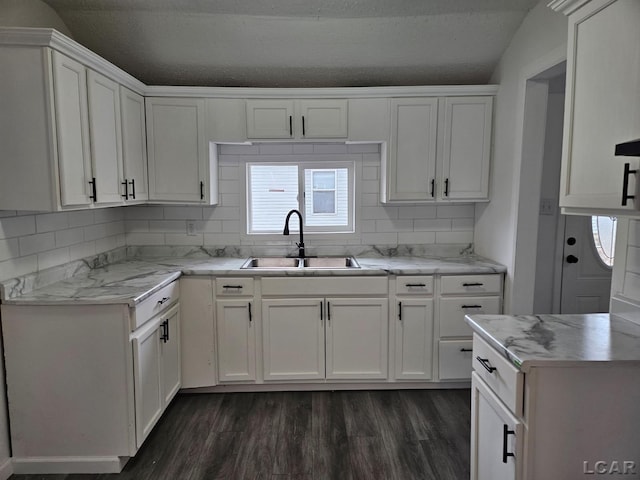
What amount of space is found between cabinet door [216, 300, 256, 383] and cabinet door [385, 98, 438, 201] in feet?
4.65

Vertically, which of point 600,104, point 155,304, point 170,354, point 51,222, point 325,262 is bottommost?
point 170,354

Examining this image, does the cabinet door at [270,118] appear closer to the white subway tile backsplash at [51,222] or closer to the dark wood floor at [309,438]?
the white subway tile backsplash at [51,222]

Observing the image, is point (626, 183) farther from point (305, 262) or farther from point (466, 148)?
point (305, 262)

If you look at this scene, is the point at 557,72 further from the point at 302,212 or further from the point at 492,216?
the point at 302,212

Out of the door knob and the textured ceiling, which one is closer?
the textured ceiling

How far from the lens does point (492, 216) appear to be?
319cm

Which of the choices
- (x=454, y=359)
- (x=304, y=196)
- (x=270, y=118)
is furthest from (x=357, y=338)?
(x=270, y=118)

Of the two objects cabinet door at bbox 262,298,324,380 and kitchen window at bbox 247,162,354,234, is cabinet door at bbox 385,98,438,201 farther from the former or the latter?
cabinet door at bbox 262,298,324,380

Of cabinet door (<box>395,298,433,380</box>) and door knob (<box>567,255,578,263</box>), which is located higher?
door knob (<box>567,255,578,263</box>)

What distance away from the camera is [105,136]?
2510 millimetres

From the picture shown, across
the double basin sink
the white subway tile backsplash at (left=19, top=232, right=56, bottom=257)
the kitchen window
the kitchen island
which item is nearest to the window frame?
the kitchen window

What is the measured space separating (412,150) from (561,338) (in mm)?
1951

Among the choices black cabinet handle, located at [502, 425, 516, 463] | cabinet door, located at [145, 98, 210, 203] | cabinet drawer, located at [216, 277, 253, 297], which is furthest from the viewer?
cabinet door, located at [145, 98, 210, 203]

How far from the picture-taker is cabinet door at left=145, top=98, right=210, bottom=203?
10.3ft
